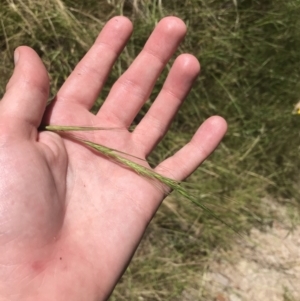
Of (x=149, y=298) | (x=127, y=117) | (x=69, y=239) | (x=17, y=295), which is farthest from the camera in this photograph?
(x=149, y=298)

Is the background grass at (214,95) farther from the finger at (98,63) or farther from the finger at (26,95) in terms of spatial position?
the finger at (26,95)

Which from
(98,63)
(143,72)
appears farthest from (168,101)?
(98,63)

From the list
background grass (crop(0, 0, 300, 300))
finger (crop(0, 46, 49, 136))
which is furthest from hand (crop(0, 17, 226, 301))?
background grass (crop(0, 0, 300, 300))

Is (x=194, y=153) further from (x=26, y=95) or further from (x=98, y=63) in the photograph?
(x=26, y=95)

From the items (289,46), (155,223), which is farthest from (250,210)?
(289,46)

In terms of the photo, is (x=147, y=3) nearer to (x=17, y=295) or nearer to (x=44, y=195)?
(x=44, y=195)

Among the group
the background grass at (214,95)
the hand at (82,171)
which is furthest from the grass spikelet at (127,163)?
the background grass at (214,95)

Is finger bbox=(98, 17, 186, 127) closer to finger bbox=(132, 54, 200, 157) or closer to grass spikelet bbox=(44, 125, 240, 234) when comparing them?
finger bbox=(132, 54, 200, 157)
